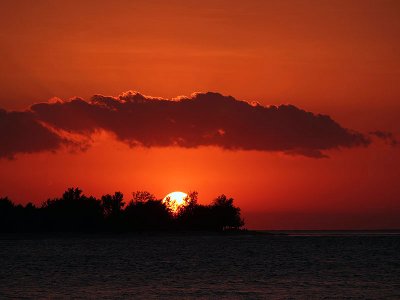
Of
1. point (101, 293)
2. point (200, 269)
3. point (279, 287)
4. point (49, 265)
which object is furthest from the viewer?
point (49, 265)

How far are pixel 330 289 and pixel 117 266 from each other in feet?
150

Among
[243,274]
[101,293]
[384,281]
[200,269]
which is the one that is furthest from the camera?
[200,269]

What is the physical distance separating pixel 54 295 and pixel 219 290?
16697mm

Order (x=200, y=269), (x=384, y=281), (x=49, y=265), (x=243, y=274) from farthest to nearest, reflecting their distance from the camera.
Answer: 1. (x=49, y=265)
2. (x=200, y=269)
3. (x=243, y=274)
4. (x=384, y=281)

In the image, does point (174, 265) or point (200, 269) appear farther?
point (174, 265)

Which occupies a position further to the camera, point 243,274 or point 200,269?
point 200,269

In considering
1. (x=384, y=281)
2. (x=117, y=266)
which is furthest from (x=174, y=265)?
(x=384, y=281)

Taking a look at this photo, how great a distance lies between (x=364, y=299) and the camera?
70.1 metres

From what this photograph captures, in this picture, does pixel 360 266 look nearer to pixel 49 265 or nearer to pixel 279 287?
pixel 279 287

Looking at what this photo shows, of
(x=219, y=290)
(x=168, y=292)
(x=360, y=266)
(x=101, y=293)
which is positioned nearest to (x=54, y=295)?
(x=101, y=293)

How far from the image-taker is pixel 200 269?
110 m

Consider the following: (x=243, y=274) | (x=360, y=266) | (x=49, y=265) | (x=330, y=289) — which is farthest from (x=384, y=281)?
(x=49, y=265)

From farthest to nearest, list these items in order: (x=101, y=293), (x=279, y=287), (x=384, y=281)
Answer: (x=384, y=281) < (x=279, y=287) < (x=101, y=293)

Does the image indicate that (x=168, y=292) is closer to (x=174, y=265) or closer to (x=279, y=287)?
(x=279, y=287)
